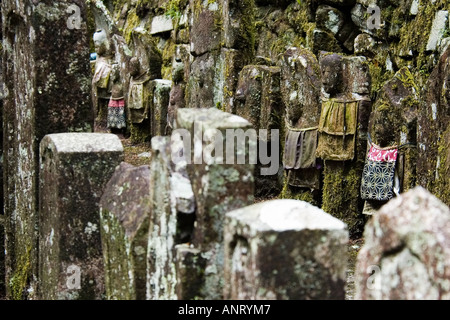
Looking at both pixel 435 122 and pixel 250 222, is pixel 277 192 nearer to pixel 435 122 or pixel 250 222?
pixel 435 122

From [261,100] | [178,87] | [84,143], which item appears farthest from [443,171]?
[178,87]

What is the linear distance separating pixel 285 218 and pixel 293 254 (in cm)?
13

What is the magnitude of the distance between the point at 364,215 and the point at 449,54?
8.21 ft

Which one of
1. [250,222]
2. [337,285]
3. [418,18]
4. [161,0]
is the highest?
[161,0]

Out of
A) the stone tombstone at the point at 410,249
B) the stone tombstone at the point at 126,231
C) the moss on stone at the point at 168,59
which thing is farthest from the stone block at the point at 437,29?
the moss on stone at the point at 168,59

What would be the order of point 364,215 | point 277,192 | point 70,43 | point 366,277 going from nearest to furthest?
point 366,277
point 70,43
point 364,215
point 277,192

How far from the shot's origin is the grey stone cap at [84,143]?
4152 millimetres

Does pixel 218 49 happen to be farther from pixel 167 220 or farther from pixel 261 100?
pixel 167 220

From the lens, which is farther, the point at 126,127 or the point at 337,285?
the point at 126,127

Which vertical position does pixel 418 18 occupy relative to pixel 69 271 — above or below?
above

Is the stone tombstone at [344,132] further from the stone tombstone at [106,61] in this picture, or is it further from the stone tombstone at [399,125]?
the stone tombstone at [106,61]

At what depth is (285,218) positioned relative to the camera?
2.54 metres

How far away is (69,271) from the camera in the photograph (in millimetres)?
4156
